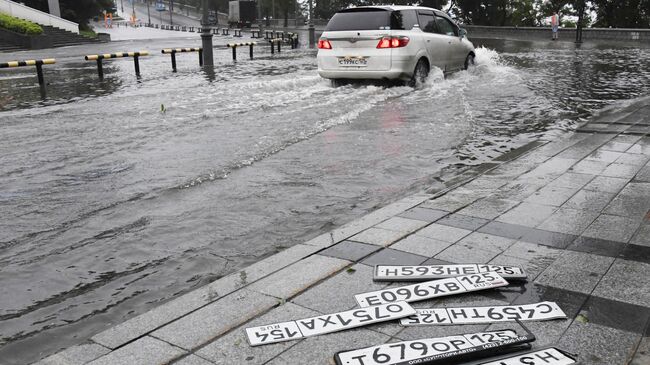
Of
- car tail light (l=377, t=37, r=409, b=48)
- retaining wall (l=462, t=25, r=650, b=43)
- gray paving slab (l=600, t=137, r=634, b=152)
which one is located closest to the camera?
gray paving slab (l=600, t=137, r=634, b=152)

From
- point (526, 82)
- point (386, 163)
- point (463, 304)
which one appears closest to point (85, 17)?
point (526, 82)

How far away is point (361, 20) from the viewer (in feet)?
42.4

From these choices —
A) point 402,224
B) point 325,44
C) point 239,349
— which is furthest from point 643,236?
point 325,44

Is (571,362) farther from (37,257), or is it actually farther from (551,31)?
(551,31)

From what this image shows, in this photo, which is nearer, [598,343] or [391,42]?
[598,343]

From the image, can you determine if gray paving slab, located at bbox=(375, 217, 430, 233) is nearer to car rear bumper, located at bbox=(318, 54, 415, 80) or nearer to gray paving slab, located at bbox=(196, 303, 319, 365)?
gray paving slab, located at bbox=(196, 303, 319, 365)

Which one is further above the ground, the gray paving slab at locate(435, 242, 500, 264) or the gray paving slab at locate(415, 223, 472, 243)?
the gray paving slab at locate(415, 223, 472, 243)

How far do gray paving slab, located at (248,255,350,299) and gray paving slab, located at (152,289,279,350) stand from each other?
3.7 inches

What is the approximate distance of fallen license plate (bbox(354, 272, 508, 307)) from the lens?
3.55 meters

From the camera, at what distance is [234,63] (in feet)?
73.8

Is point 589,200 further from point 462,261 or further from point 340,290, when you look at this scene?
point 340,290

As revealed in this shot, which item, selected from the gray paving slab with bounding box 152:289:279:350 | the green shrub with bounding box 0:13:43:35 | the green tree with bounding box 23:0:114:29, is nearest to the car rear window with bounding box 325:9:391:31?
the gray paving slab with bounding box 152:289:279:350

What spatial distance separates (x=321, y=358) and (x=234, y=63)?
20.6m

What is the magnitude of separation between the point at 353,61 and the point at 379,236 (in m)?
8.75
